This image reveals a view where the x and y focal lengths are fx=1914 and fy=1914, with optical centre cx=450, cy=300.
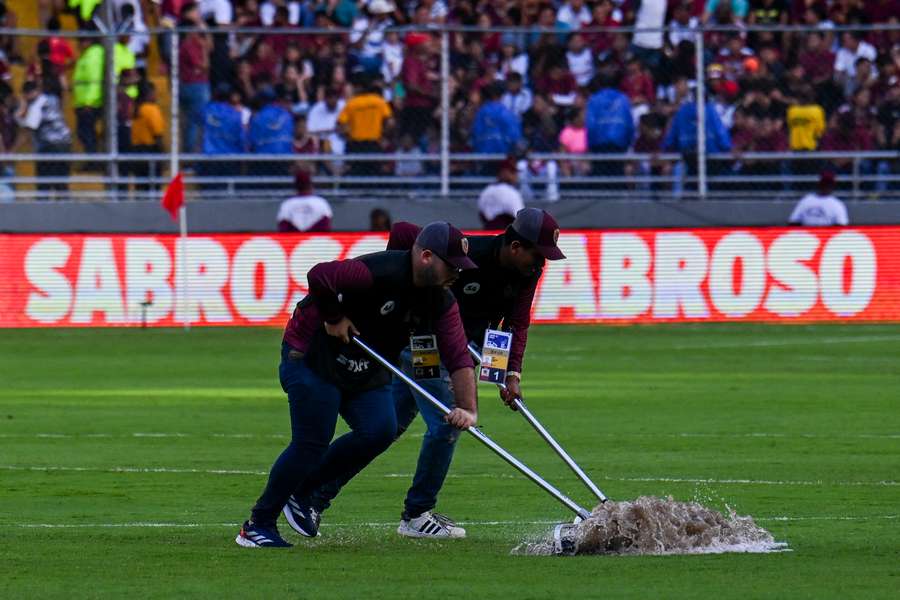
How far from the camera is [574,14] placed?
30.6m

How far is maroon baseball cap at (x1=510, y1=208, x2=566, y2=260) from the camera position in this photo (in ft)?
32.7

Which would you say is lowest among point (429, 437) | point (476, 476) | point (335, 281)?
point (476, 476)

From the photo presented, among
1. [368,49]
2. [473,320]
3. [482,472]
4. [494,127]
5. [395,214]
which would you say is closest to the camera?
[473,320]

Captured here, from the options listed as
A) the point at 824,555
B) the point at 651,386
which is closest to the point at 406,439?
the point at 651,386

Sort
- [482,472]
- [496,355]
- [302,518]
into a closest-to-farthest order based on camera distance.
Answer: [496,355]
[302,518]
[482,472]

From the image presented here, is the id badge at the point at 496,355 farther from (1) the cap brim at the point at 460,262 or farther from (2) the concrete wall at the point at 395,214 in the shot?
(2) the concrete wall at the point at 395,214

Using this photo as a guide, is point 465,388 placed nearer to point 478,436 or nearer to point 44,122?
point 478,436

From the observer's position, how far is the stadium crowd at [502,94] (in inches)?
1090

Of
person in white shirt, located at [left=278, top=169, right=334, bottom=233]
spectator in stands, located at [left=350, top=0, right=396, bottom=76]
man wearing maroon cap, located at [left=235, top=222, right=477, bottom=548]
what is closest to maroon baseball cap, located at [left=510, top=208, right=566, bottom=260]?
man wearing maroon cap, located at [left=235, top=222, right=477, bottom=548]

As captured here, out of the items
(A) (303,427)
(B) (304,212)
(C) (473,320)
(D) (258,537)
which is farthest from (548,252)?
(B) (304,212)

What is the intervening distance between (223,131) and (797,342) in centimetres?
889

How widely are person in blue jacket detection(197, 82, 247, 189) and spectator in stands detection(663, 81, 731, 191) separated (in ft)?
20.4

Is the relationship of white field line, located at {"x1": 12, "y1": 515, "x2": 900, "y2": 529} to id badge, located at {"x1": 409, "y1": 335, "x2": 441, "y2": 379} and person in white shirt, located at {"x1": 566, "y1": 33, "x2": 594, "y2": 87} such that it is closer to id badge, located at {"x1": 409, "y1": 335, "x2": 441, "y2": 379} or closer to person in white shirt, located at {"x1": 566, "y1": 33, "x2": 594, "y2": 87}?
id badge, located at {"x1": 409, "y1": 335, "x2": 441, "y2": 379}

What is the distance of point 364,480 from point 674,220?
15771 mm
